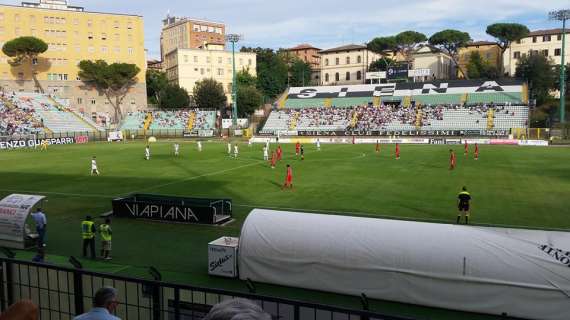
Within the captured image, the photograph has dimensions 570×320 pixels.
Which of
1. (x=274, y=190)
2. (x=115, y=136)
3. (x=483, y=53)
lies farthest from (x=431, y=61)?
(x=274, y=190)

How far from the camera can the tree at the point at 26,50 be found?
86.8m

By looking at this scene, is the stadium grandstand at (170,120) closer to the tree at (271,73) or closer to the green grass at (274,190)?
the tree at (271,73)

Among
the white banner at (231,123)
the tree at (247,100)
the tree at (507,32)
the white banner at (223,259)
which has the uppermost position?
the tree at (507,32)

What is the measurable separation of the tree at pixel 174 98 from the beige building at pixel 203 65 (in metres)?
15.1

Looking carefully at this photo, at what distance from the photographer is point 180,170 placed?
119 feet

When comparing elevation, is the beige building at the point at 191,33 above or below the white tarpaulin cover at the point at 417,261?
above

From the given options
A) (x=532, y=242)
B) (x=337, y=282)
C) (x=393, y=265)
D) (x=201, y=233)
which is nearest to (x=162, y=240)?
(x=201, y=233)

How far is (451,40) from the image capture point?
4257 inches

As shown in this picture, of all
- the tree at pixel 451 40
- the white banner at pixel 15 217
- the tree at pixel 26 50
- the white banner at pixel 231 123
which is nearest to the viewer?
the white banner at pixel 15 217

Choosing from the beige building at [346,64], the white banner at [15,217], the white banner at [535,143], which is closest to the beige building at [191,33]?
the beige building at [346,64]

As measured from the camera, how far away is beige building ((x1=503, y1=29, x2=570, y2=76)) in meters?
99.2

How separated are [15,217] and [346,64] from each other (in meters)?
117

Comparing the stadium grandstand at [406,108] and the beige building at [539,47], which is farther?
the beige building at [539,47]

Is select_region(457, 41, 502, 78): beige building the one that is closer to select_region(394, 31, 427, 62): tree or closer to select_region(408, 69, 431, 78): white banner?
select_region(394, 31, 427, 62): tree
